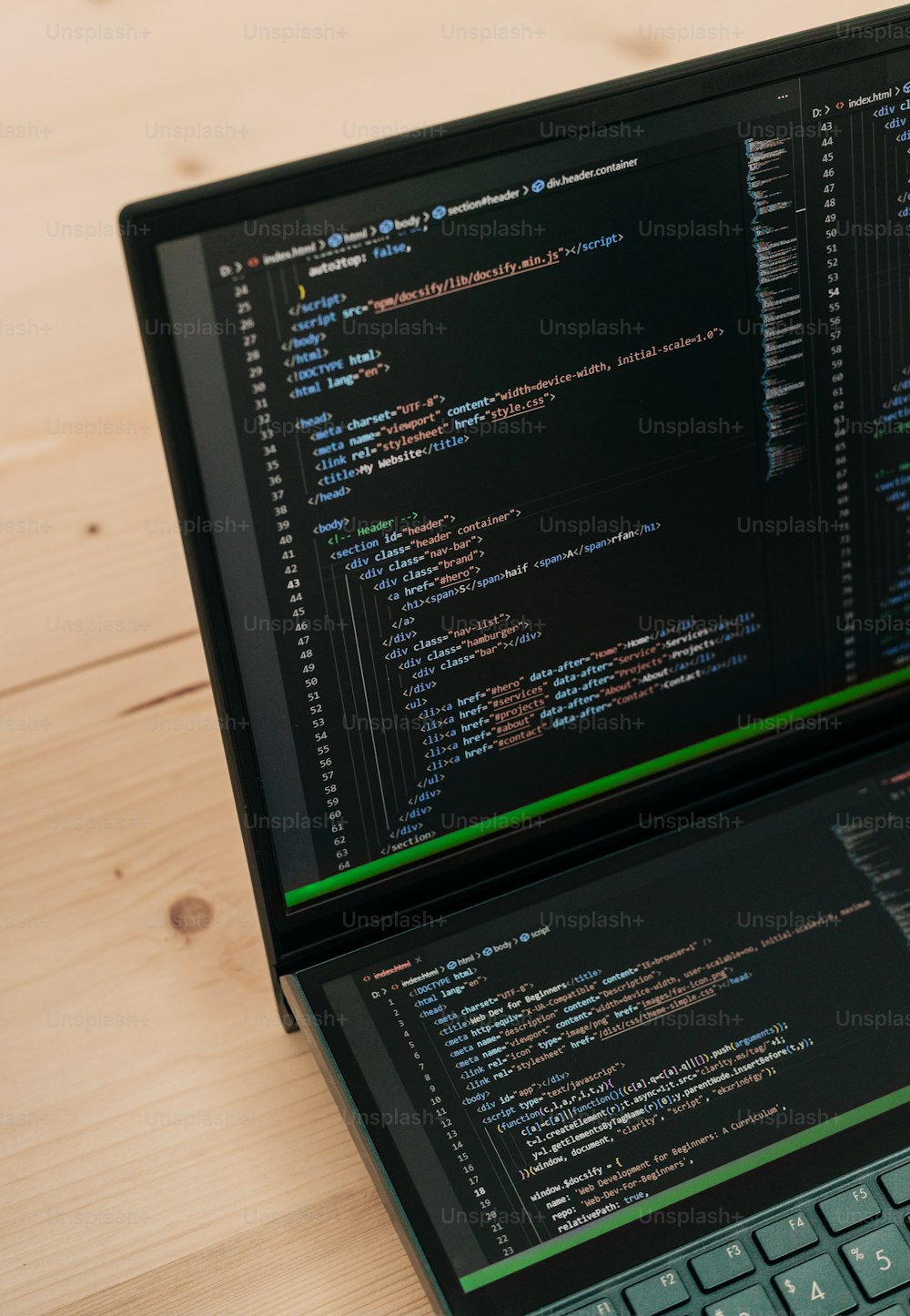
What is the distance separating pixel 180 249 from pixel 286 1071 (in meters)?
0.39

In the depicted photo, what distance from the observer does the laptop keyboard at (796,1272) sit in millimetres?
562

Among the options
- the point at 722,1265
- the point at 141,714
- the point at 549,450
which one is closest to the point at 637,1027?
the point at 722,1265

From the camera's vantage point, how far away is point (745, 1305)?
56 cm

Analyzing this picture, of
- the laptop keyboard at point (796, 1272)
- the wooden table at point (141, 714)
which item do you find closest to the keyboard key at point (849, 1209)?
the laptop keyboard at point (796, 1272)

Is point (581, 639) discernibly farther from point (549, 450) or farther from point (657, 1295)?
point (657, 1295)

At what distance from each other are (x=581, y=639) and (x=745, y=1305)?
0.28 metres

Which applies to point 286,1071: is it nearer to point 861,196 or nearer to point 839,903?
point 839,903

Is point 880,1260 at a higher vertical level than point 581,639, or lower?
lower

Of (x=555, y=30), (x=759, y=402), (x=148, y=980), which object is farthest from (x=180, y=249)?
(x=555, y=30)

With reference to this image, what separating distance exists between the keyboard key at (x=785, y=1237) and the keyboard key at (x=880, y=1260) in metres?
0.01

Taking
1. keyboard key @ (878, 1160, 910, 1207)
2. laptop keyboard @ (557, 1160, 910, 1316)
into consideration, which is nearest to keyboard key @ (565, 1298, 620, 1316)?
laptop keyboard @ (557, 1160, 910, 1316)

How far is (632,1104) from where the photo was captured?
2.00 ft

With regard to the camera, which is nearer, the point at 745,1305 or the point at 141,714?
the point at 745,1305

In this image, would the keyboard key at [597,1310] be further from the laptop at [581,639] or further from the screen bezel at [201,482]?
the screen bezel at [201,482]
